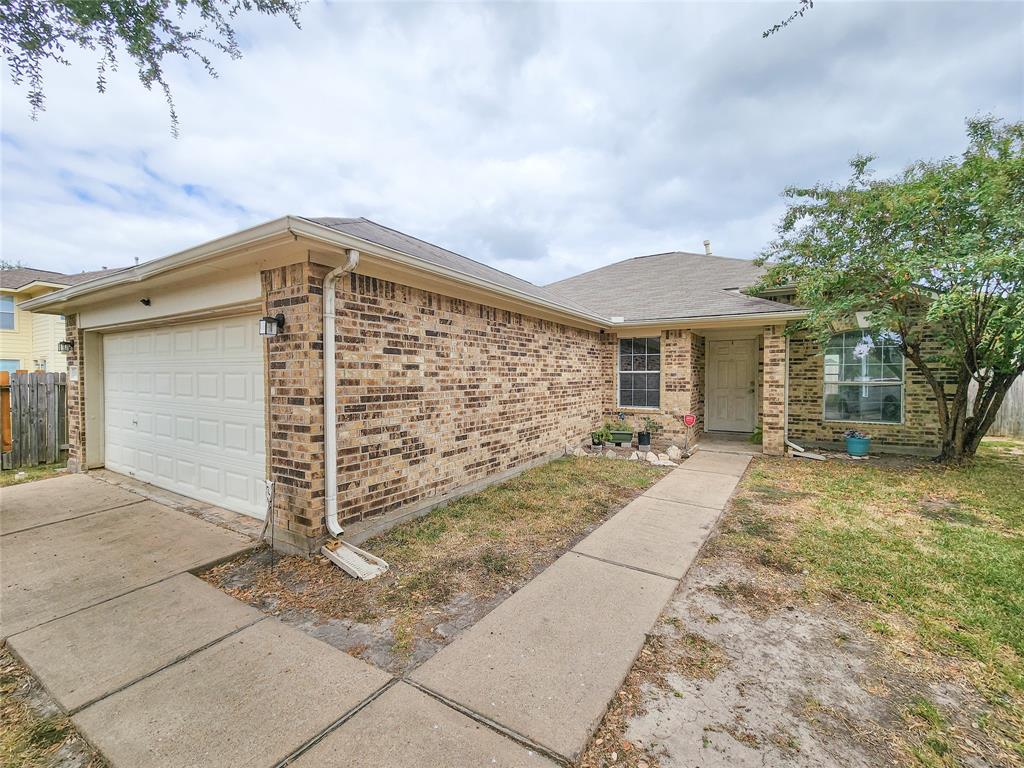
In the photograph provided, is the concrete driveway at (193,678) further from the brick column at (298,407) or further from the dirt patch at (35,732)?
the brick column at (298,407)

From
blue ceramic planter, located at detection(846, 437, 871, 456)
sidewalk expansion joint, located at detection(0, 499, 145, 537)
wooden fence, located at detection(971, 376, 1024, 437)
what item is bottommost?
sidewalk expansion joint, located at detection(0, 499, 145, 537)

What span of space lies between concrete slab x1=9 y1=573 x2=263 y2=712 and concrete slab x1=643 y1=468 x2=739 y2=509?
16.1 feet

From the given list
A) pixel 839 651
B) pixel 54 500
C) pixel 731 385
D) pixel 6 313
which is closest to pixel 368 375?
pixel 839 651

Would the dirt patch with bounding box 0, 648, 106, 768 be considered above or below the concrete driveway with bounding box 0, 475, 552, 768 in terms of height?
below

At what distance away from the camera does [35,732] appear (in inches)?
79.0

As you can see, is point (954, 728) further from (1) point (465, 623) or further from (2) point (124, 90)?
(2) point (124, 90)

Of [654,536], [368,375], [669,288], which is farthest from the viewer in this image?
[669,288]

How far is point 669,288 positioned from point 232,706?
1080 centimetres

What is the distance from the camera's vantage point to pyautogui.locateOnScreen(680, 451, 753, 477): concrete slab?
7383 millimetres

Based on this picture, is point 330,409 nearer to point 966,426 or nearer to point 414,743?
point 414,743

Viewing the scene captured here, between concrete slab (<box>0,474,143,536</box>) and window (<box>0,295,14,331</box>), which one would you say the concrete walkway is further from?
window (<box>0,295,14,331</box>)

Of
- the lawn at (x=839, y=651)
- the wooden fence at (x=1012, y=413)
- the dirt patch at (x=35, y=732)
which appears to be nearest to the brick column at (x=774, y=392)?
the lawn at (x=839, y=651)

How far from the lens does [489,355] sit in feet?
20.0

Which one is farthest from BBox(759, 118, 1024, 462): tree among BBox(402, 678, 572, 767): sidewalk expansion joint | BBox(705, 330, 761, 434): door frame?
BBox(402, 678, 572, 767): sidewalk expansion joint
